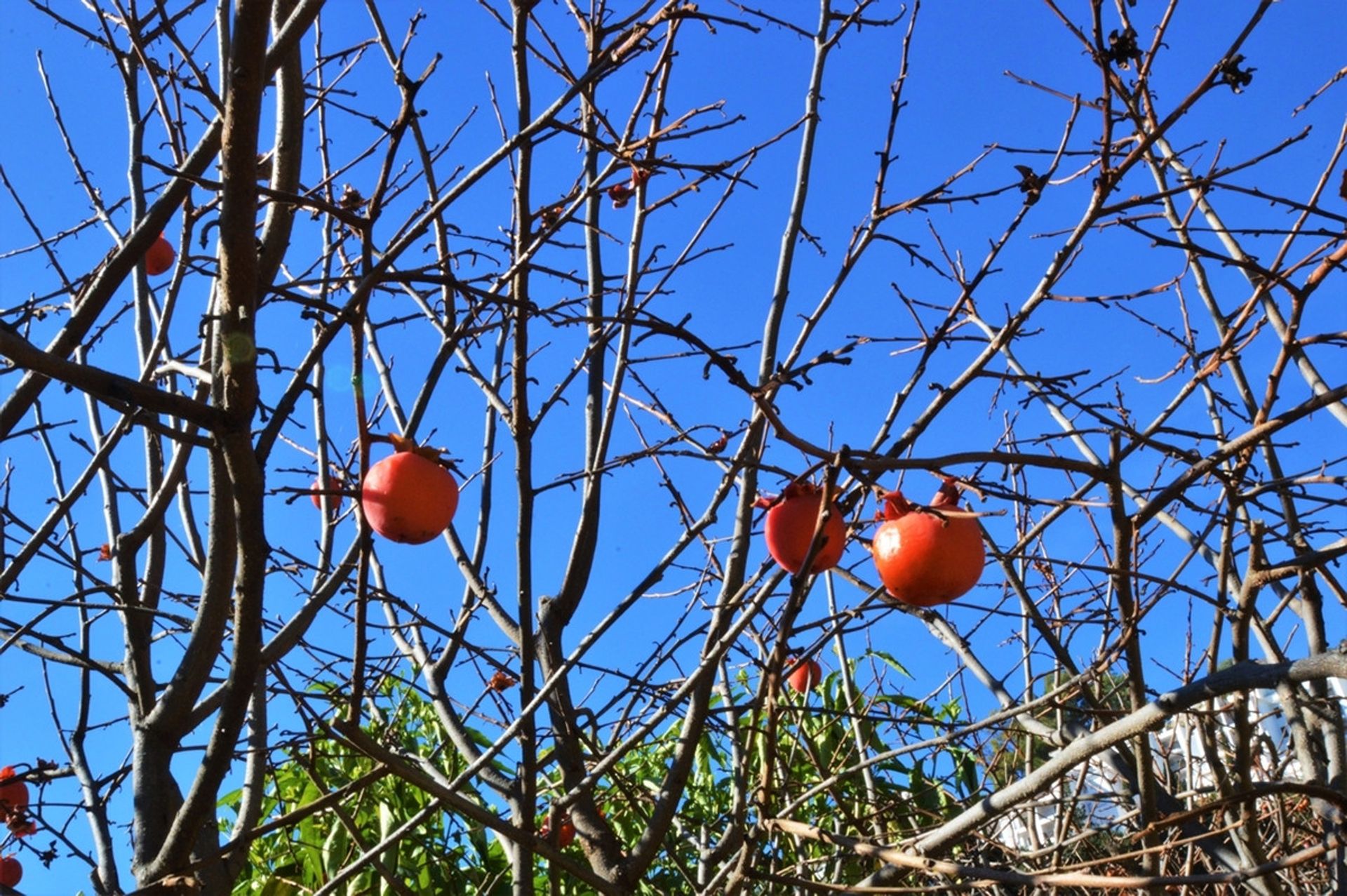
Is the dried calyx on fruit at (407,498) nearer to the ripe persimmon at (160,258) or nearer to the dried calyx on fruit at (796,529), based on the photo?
the dried calyx on fruit at (796,529)

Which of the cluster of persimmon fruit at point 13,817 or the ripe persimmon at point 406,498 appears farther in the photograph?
the cluster of persimmon fruit at point 13,817

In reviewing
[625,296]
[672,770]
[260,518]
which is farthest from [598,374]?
[260,518]

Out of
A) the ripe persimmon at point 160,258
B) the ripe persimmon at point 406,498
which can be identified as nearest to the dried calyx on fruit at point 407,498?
the ripe persimmon at point 406,498

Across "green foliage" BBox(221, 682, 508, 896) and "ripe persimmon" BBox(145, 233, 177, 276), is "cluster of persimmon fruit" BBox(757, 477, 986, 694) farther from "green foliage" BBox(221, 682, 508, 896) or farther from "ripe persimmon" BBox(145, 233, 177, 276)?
"ripe persimmon" BBox(145, 233, 177, 276)

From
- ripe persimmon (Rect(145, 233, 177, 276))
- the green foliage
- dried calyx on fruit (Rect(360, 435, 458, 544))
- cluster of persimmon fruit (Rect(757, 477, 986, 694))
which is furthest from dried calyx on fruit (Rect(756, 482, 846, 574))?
ripe persimmon (Rect(145, 233, 177, 276))

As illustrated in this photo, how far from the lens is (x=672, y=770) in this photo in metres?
2.34

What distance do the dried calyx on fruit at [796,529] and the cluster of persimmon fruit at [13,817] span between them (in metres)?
2.23

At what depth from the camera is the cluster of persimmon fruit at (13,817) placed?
3211mm

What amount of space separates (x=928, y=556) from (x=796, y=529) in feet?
0.79

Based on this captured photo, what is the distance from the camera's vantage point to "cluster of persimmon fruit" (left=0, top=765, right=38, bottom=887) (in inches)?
126

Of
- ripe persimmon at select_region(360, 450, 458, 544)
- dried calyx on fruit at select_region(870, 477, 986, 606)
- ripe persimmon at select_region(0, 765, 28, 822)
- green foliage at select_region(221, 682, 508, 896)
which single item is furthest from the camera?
green foliage at select_region(221, 682, 508, 896)

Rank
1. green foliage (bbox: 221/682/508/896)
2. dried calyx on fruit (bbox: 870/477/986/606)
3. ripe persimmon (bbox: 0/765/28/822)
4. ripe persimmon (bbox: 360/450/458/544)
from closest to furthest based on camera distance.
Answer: dried calyx on fruit (bbox: 870/477/986/606) → ripe persimmon (bbox: 360/450/458/544) → ripe persimmon (bbox: 0/765/28/822) → green foliage (bbox: 221/682/508/896)

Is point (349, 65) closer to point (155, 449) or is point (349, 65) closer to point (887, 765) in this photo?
point (155, 449)

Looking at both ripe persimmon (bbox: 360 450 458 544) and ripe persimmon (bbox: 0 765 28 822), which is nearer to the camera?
ripe persimmon (bbox: 360 450 458 544)
